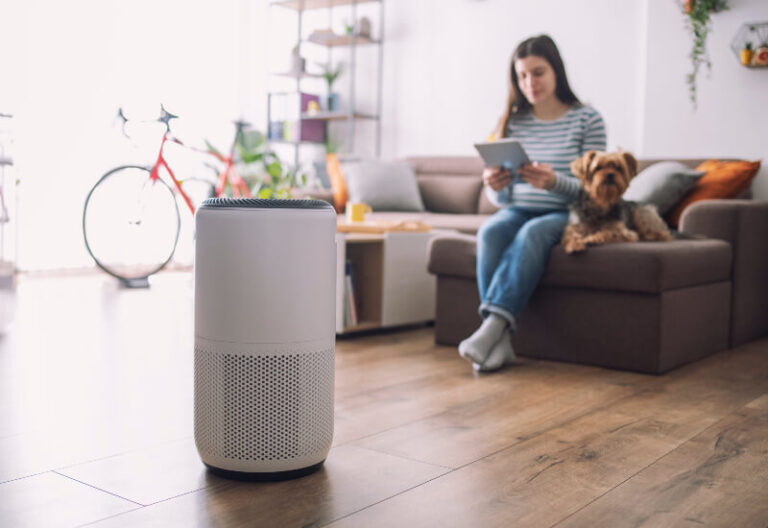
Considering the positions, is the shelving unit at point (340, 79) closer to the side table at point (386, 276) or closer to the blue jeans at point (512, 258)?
the side table at point (386, 276)

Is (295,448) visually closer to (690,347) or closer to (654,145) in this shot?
(690,347)

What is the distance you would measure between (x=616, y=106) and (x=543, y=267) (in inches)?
85.9

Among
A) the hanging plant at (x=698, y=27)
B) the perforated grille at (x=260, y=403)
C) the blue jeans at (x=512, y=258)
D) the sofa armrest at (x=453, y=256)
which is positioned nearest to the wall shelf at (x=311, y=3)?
the hanging plant at (x=698, y=27)

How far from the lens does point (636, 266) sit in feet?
7.89

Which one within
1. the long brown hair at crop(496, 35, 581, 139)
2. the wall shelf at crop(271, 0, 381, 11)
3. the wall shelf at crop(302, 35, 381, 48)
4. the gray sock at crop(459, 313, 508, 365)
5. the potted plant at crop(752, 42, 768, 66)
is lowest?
the gray sock at crop(459, 313, 508, 365)

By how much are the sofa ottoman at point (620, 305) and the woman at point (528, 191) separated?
5.5 inches

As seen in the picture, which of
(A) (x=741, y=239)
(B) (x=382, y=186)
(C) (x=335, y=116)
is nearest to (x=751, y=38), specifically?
(A) (x=741, y=239)

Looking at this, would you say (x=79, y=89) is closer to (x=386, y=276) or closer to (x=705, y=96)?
(x=386, y=276)

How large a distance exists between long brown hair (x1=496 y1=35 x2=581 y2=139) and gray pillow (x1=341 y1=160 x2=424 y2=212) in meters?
1.64

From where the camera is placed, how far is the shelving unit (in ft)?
17.9

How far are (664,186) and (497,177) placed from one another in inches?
36.0

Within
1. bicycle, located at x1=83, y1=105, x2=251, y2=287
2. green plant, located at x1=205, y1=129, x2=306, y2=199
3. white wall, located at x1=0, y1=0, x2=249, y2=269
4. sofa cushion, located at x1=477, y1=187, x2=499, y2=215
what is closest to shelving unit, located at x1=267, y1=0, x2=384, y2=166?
green plant, located at x1=205, y1=129, x2=306, y2=199

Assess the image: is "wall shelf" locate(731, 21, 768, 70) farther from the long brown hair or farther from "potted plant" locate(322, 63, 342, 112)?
"potted plant" locate(322, 63, 342, 112)

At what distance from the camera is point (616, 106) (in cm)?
439
